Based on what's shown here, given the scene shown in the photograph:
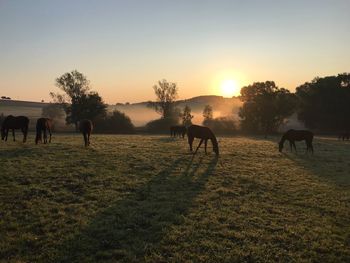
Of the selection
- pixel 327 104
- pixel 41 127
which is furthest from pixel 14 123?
pixel 327 104

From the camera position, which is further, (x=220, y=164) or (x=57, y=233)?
(x=220, y=164)

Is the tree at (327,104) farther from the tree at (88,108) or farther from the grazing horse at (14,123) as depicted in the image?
the grazing horse at (14,123)

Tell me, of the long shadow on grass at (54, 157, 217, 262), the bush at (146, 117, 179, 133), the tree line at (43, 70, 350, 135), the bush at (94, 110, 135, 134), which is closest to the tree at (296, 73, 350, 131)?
the tree line at (43, 70, 350, 135)

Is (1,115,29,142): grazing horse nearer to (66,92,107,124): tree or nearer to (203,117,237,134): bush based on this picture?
(66,92,107,124): tree

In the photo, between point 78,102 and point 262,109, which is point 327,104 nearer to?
point 262,109

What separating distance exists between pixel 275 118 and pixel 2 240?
80.1 meters

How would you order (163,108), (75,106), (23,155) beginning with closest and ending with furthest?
(23,155), (75,106), (163,108)

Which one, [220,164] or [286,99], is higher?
[286,99]

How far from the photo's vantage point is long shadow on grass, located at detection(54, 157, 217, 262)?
9.65 meters

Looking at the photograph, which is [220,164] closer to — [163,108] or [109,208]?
[109,208]

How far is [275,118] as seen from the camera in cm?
8531

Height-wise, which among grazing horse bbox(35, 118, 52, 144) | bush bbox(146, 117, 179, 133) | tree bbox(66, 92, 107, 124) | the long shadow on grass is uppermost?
tree bbox(66, 92, 107, 124)

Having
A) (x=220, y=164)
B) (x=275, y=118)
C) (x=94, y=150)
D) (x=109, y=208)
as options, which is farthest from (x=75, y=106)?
(x=109, y=208)

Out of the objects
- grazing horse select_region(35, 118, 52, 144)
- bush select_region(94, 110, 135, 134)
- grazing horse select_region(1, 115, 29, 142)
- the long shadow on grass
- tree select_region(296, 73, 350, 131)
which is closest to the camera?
the long shadow on grass
